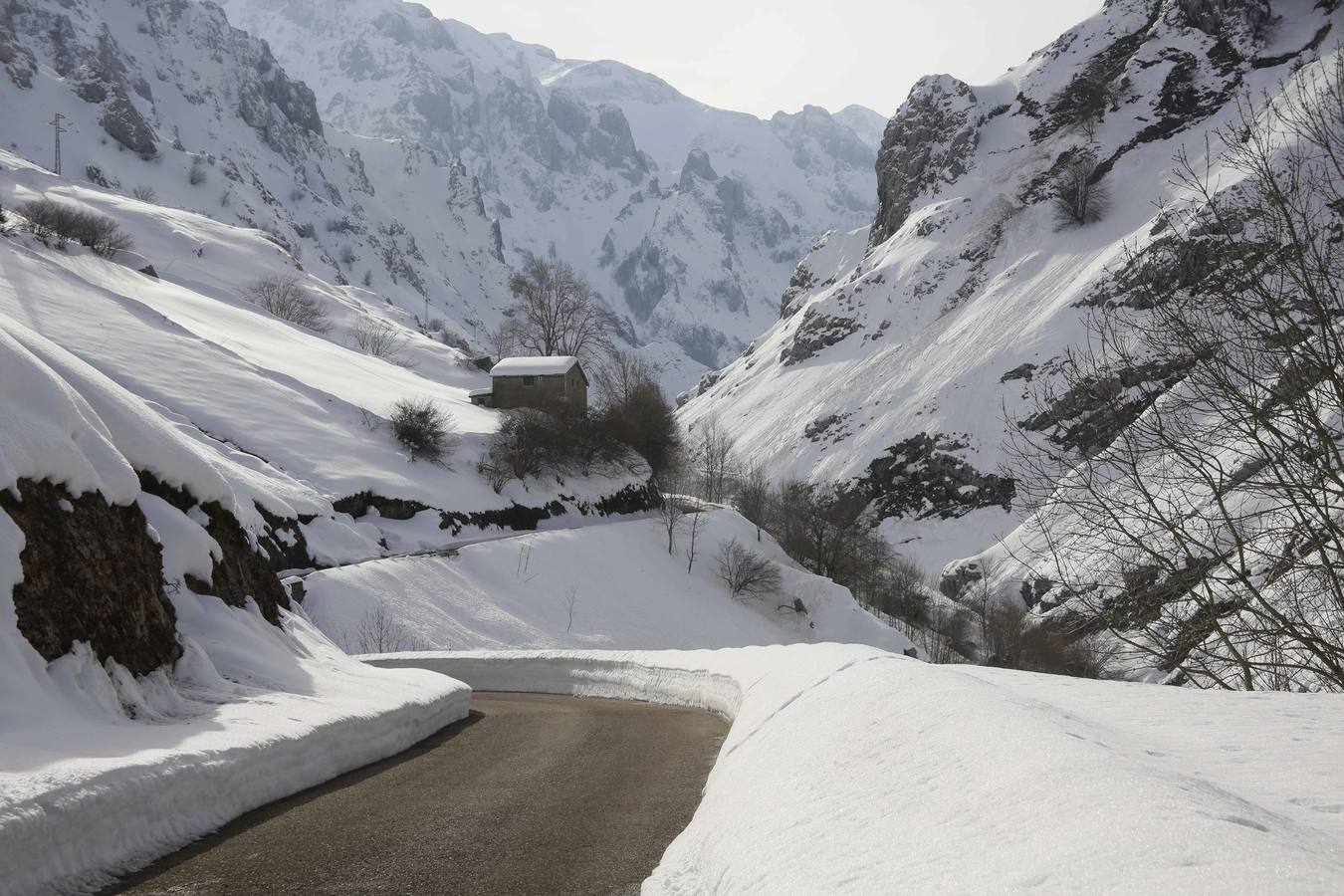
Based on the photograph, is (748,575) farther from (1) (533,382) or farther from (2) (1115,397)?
(2) (1115,397)

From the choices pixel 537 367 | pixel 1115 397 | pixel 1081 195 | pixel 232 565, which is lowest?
pixel 232 565

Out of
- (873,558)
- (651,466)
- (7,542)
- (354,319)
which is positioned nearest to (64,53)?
(354,319)

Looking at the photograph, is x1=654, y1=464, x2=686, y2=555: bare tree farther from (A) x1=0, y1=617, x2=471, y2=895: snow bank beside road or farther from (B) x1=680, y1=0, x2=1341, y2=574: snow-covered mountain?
(A) x1=0, y1=617, x2=471, y2=895: snow bank beside road

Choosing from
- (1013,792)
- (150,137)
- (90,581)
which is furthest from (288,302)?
(1013,792)

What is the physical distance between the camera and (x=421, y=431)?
48.2 meters

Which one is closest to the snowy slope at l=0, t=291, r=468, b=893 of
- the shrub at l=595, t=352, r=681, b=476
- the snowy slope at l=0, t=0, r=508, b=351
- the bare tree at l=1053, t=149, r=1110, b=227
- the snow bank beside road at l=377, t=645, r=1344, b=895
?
the snow bank beside road at l=377, t=645, r=1344, b=895

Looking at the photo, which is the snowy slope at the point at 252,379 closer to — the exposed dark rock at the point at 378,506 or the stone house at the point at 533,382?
the exposed dark rock at the point at 378,506

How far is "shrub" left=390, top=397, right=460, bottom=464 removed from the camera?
4775cm

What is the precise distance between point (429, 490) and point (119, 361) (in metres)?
14.3

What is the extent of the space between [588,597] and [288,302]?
57086 mm

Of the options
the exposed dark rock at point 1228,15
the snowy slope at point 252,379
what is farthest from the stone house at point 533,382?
the exposed dark rock at point 1228,15

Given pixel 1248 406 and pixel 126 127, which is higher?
pixel 126 127

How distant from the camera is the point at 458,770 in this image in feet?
31.2

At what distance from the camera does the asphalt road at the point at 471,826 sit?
5898 millimetres
